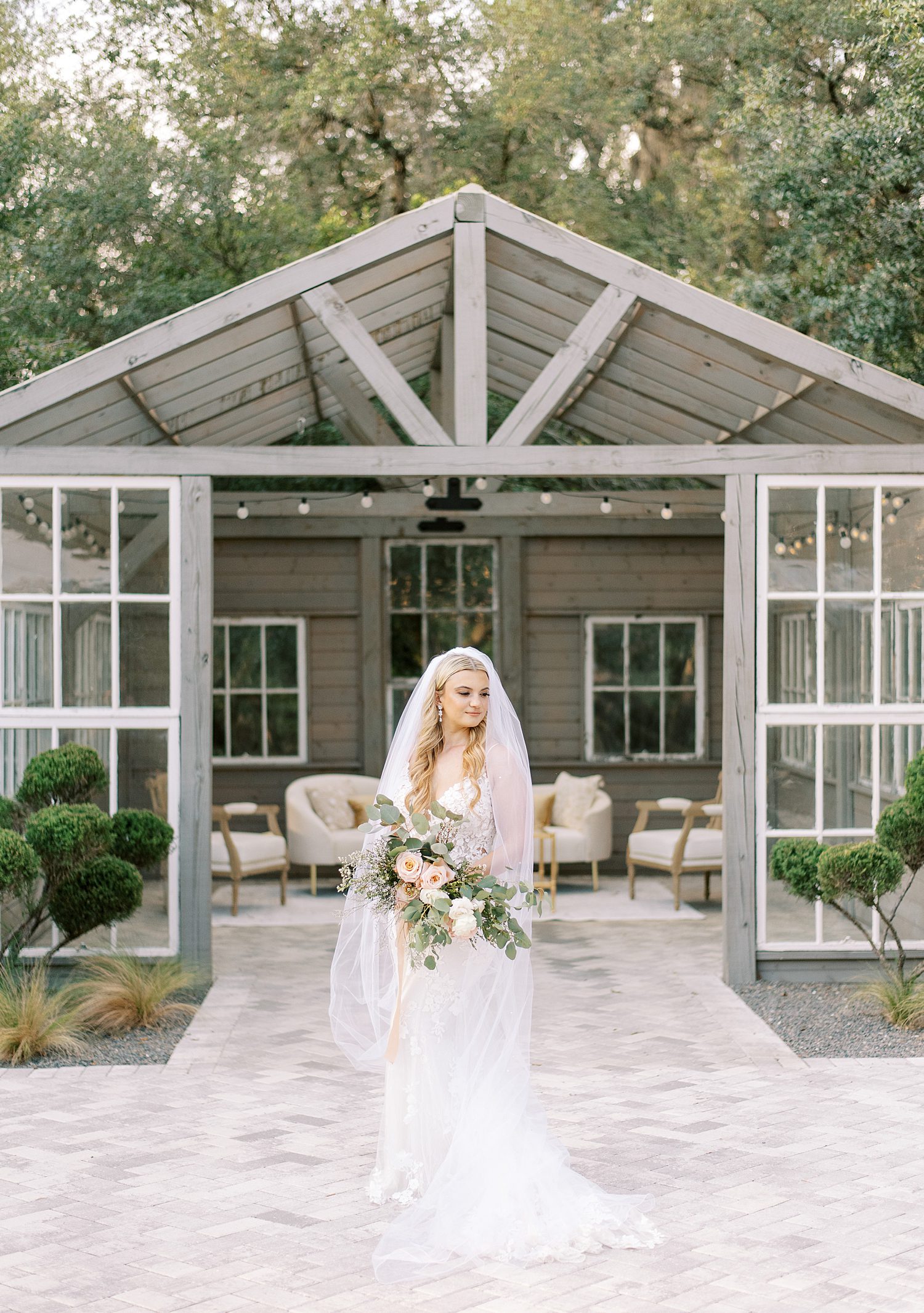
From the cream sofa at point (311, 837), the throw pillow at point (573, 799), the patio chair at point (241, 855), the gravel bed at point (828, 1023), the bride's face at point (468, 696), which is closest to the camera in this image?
the bride's face at point (468, 696)

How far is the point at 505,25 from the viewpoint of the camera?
16531mm

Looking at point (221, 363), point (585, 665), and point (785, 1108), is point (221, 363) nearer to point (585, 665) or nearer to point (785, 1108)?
point (785, 1108)

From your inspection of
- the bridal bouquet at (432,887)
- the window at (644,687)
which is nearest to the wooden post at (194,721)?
the bridal bouquet at (432,887)

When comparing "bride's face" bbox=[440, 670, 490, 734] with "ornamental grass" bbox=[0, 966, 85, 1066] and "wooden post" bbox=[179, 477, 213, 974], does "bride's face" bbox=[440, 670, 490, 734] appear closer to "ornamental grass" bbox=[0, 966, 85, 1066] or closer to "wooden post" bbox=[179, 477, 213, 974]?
"ornamental grass" bbox=[0, 966, 85, 1066]

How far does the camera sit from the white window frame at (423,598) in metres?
12.2

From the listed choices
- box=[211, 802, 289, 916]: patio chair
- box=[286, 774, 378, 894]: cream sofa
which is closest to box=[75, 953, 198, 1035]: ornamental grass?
box=[211, 802, 289, 916]: patio chair

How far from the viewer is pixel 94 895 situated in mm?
6406

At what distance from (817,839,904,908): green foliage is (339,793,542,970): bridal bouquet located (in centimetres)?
267

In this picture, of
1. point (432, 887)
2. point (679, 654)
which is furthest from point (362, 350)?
point (679, 654)

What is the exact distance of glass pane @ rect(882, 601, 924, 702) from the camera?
729 centimetres

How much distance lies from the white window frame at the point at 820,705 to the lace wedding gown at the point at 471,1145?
3261mm

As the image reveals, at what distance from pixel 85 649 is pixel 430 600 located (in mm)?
5535

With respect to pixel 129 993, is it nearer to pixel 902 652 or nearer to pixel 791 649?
pixel 791 649

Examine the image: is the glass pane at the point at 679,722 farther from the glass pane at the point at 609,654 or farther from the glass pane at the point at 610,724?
the glass pane at the point at 609,654
